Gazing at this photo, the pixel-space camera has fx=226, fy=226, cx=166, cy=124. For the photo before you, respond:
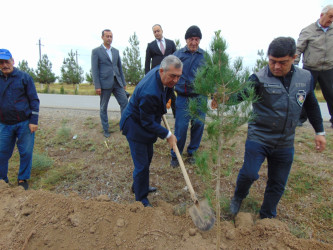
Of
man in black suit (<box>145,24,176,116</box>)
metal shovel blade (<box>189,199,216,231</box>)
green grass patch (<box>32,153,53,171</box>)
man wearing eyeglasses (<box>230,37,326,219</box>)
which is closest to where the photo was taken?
man wearing eyeglasses (<box>230,37,326,219</box>)

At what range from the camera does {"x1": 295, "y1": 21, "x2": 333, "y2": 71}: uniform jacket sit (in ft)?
12.3

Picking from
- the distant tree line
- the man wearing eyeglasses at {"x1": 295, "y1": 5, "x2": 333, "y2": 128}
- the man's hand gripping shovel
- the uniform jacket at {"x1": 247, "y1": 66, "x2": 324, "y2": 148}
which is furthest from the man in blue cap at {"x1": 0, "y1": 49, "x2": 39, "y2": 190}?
the distant tree line

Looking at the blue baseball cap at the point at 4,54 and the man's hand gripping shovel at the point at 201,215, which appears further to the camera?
the blue baseball cap at the point at 4,54

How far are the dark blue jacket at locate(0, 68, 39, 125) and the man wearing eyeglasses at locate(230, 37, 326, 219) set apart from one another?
294 cm

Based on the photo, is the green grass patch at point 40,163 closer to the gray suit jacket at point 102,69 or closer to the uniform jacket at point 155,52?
the gray suit jacket at point 102,69

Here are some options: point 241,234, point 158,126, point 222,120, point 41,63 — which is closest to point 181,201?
point 241,234

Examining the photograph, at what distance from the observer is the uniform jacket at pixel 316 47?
3736 millimetres

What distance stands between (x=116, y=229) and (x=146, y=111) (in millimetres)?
1212

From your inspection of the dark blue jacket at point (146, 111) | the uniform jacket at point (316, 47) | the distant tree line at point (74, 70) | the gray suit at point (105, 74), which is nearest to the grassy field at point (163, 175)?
the dark blue jacket at point (146, 111)

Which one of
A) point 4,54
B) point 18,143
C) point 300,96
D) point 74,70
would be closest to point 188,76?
point 300,96

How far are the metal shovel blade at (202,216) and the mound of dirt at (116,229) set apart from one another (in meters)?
0.09

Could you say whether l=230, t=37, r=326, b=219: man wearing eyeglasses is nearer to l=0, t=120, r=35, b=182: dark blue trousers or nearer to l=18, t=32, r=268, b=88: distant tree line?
l=0, t=120, r=35, b=182: dark blue trousers

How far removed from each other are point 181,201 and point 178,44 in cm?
348

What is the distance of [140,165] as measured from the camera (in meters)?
2.63
